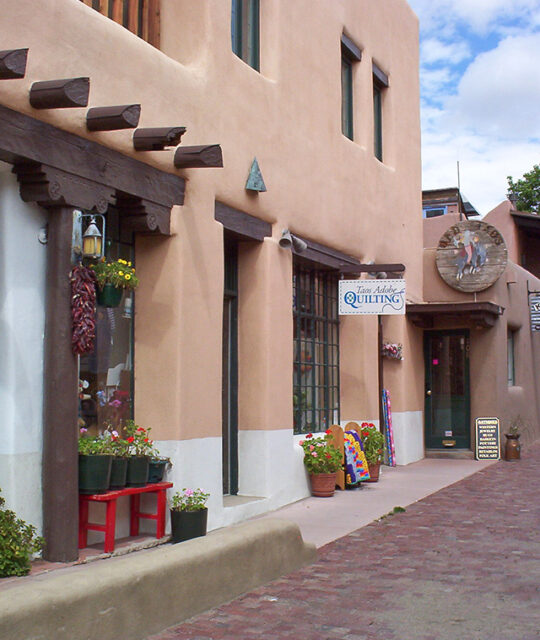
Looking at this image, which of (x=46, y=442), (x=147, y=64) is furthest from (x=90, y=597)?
(x=147, y=64)

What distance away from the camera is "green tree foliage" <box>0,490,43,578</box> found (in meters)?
5.58

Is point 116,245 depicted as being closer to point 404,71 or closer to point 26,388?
point 26,388

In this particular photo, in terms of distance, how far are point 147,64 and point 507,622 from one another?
543 centimetres

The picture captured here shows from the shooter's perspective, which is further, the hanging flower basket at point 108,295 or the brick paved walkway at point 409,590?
the hanging flower basket at point 108,295

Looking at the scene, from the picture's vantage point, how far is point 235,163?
8.79 metres

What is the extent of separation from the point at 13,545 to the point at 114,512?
3.47ft

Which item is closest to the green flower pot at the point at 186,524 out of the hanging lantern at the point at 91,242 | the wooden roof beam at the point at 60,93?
the hanging lantern at the point at 91,242

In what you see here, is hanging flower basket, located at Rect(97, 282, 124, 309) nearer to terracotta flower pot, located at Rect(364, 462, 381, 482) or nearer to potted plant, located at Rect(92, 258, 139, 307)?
potted plant, located at Rect(92, 258, 139, 307)

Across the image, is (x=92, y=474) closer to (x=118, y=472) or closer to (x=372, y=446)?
(x=118, y=472)

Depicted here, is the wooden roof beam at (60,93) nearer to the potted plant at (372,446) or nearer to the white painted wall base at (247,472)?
the white painted wall base at (247,472)

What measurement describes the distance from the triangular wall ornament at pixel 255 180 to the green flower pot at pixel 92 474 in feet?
12.4

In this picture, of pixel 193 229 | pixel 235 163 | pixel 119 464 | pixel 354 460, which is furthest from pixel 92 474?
pixel 354 460

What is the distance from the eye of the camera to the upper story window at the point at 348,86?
12.6m

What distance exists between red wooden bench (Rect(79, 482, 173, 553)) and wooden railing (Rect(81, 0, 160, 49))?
14.0ft
